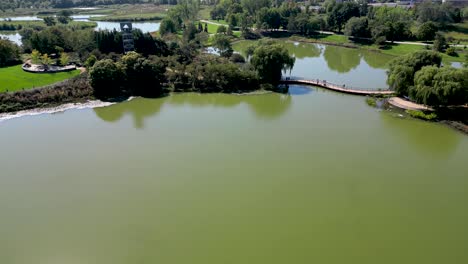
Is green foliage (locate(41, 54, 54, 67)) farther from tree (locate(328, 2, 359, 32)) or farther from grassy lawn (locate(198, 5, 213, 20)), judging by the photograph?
grassy lawn (locate(198, 5, 213, 20))

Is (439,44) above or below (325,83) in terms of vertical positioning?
above

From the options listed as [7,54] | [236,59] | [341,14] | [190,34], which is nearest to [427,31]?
[341,14]

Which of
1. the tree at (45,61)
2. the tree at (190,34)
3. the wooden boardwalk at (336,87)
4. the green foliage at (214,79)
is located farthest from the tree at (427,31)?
the tree at (45,61)

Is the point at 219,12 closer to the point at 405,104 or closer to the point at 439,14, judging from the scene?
the point at 439,14

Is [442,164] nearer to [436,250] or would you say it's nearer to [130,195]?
[436,250]

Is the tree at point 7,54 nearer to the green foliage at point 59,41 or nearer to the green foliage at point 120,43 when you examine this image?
the green foliage at point 59,41
